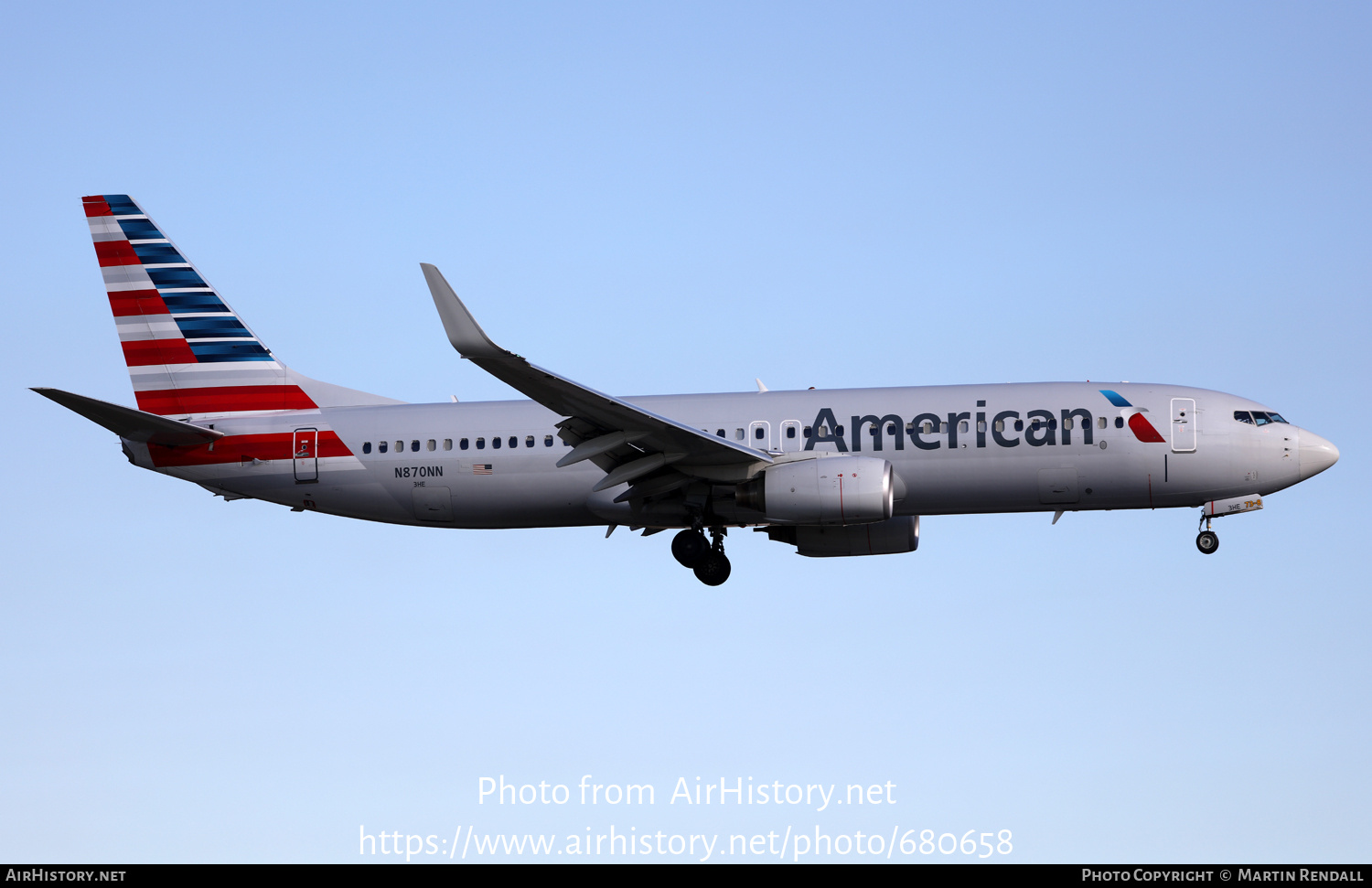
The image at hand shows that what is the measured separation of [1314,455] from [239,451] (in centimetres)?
2260

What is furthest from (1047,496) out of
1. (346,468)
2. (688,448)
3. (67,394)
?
(67,394)

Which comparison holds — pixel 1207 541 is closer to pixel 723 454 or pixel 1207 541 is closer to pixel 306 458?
pixel 723 454

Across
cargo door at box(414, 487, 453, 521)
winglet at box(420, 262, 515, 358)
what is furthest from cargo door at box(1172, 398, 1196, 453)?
cargo door at box(414, 487, 453, 521)

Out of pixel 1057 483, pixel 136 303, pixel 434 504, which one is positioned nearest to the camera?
pixel 1057 483

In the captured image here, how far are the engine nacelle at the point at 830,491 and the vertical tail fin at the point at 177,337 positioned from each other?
408 inches

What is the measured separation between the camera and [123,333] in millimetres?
34031

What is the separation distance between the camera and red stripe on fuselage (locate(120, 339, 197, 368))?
3366cm

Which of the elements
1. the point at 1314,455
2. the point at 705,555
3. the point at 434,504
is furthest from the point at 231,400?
the point at 1314,455

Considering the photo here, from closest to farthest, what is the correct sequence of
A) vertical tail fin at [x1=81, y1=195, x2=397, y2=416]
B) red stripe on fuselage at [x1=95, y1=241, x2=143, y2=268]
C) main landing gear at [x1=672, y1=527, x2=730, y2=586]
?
main landing gear at [x1=672, y1=527, x2=730, y2=586] < vertical tail fin at [x1=81, y1=195, x2=397, y2=416] < red stripe on fuselage at [x1=95, y1=241, x2=143, y2=268]

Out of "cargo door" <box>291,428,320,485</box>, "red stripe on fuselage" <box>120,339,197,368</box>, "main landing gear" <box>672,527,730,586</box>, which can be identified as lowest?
"main landing gear" <box>672,527,730,586</box>

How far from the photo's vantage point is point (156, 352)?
33781 mm

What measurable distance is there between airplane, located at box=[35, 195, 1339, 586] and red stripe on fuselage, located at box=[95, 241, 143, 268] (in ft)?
11.9

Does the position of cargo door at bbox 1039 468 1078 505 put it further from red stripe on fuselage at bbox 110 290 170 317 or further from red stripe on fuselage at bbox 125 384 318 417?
red stripe on fuselage at bbox 110 290 170 317

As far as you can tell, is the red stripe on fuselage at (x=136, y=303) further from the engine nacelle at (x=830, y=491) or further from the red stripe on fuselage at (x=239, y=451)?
the engine nacelle at (x=830, y=491)
